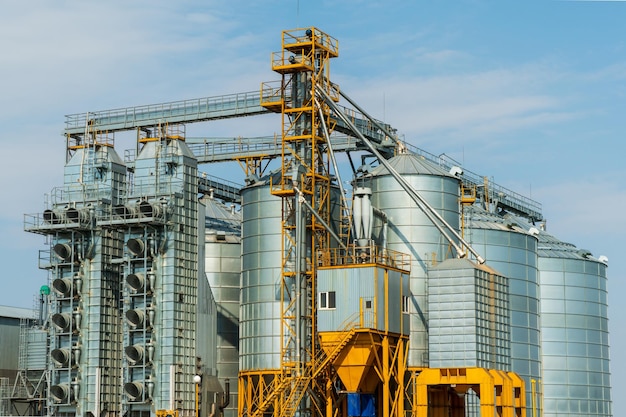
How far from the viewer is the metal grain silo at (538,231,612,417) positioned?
8031 cm

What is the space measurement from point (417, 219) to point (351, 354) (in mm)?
9952

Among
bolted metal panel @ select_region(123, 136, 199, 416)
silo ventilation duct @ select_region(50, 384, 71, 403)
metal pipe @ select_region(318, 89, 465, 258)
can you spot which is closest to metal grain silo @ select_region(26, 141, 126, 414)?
silo ventilation duct @ select_region(50, 384, 71, 403)

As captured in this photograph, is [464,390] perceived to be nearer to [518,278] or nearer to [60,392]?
[518,278]

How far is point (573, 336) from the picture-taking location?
81688 millimetres

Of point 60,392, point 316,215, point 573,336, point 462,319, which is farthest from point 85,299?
point 573,336

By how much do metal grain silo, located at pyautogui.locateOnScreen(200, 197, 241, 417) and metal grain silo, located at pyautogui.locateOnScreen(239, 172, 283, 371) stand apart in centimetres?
544

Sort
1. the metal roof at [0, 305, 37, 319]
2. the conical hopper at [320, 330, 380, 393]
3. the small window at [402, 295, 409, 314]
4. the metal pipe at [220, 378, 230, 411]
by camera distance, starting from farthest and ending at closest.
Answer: the metal roof at [0, 305, 37, 319], the metal pipe at [220, 378, 230, 411], the small window at [402, 295, 409, 314], the conical hopper at [320, 330, 380, 393]

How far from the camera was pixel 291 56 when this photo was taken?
230 ft

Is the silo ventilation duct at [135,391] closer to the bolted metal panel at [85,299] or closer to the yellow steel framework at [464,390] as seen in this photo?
the bolted metal panel at [85,299]

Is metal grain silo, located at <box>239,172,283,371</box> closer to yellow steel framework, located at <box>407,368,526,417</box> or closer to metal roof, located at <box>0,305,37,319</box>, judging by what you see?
yellow steel framework, located at <box>407,368,526,417</box>

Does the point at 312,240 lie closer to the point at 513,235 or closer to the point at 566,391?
the point at 513,235

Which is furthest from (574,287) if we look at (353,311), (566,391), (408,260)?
(353,311)

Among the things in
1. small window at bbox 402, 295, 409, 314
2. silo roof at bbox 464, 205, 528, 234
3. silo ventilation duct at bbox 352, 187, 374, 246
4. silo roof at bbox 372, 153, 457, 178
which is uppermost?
silo roof at bbox 372, 153, 457, 178

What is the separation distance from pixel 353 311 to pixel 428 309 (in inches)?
179
